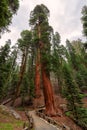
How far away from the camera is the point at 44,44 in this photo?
2280 cm

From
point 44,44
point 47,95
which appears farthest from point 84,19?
point 47,95

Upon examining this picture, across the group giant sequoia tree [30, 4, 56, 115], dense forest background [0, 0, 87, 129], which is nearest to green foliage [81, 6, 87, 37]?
dense forest background [0, 0, 87, 129]

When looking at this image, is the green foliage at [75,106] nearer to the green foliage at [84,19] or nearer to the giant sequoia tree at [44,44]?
the giant sequoia tree at [44,44]

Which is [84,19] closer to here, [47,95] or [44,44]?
[44,44]

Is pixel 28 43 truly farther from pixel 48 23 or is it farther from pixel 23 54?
pixel 48 23

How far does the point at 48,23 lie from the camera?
2481cm

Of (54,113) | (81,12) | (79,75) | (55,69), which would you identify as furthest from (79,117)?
(79,75)

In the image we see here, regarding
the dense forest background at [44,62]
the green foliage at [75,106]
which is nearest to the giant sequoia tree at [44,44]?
the dense forest background at [44,62]

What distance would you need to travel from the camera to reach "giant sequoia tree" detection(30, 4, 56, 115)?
21.2 metres

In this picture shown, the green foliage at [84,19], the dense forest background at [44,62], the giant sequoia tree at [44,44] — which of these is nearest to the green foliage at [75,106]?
the dense forest background at [44,62]

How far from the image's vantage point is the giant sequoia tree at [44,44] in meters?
21.2

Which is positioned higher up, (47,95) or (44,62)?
(44,62)

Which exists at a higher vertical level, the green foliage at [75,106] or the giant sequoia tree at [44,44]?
the giant sequoia tree at [44,44]

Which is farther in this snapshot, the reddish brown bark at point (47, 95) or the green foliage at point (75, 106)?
the reddish brown bark at point (47, 95)
